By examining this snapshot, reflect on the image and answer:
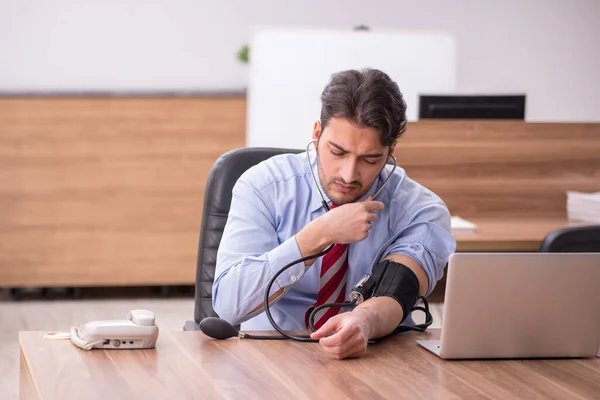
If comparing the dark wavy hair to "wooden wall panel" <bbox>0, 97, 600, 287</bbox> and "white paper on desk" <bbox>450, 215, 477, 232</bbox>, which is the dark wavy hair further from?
"wooden wall panel" <bbox>0, 97, 600, 287</bbox>

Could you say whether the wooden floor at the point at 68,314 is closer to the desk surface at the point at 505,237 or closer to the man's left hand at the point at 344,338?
the desk surface at the point at 505,237

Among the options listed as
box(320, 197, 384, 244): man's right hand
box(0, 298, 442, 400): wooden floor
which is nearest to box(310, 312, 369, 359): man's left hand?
box(320, 197, 384, 244): man's right hand

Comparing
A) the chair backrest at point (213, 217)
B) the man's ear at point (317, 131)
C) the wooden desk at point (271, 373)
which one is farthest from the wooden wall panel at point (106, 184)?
the wooden desk at point (271, 373)

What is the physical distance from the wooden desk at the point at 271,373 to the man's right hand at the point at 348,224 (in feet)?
0.79

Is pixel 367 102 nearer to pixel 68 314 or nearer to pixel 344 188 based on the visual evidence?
pixel 344 188

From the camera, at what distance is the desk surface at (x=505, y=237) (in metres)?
2.73

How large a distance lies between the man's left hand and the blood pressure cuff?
22 centimetres

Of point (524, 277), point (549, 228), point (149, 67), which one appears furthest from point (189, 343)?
point (149, 67)

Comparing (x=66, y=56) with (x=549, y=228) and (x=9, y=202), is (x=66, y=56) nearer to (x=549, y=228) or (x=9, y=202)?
(x=9, y=202)

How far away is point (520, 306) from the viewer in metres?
1.50

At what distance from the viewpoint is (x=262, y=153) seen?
220cm

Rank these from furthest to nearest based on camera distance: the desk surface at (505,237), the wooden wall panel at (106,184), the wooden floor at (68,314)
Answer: the wooden wall panel at (106,184) → the wooden floor at (68,314) → the desk surface at (505,237)

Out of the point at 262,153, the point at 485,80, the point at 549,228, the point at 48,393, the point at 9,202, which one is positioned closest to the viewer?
the point at 48,393

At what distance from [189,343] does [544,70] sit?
14.7 feet
